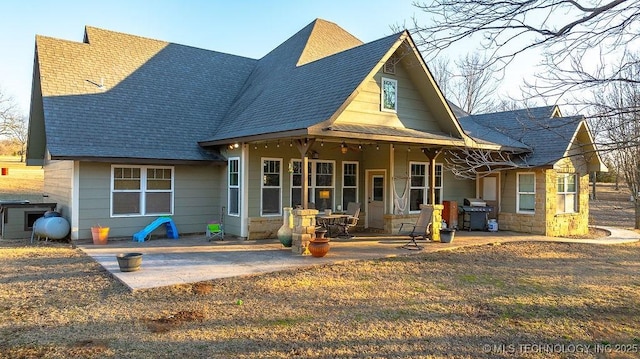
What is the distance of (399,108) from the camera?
1160cm

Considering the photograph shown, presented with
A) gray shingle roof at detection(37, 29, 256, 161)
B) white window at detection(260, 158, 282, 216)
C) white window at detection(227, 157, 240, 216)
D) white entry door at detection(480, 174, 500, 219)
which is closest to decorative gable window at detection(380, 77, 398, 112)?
white window at detection(260, 158, 282, 216)

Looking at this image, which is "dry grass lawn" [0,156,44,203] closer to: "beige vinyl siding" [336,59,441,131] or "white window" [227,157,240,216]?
"white window" [227,157,240,216]

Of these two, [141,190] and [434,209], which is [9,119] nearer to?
[141,190]

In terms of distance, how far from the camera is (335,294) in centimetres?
637

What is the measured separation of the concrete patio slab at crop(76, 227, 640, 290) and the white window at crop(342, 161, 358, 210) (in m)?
1.52

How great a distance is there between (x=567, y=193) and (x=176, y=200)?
42.6 feet

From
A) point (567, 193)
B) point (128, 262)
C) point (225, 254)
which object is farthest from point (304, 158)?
point (567, 193)

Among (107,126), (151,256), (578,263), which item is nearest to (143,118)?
(107,126)

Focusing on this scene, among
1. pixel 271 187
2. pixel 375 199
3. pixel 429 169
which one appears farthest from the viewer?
pixel 375 199

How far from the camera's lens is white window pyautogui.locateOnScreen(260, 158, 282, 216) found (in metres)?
12.0

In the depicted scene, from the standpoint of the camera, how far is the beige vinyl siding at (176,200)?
1106cm

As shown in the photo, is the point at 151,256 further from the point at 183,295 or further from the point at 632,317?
the point at 632,317

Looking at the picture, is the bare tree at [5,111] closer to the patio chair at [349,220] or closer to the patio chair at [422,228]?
the patio chair at [349,220]

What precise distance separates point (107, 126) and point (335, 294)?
8.75m
